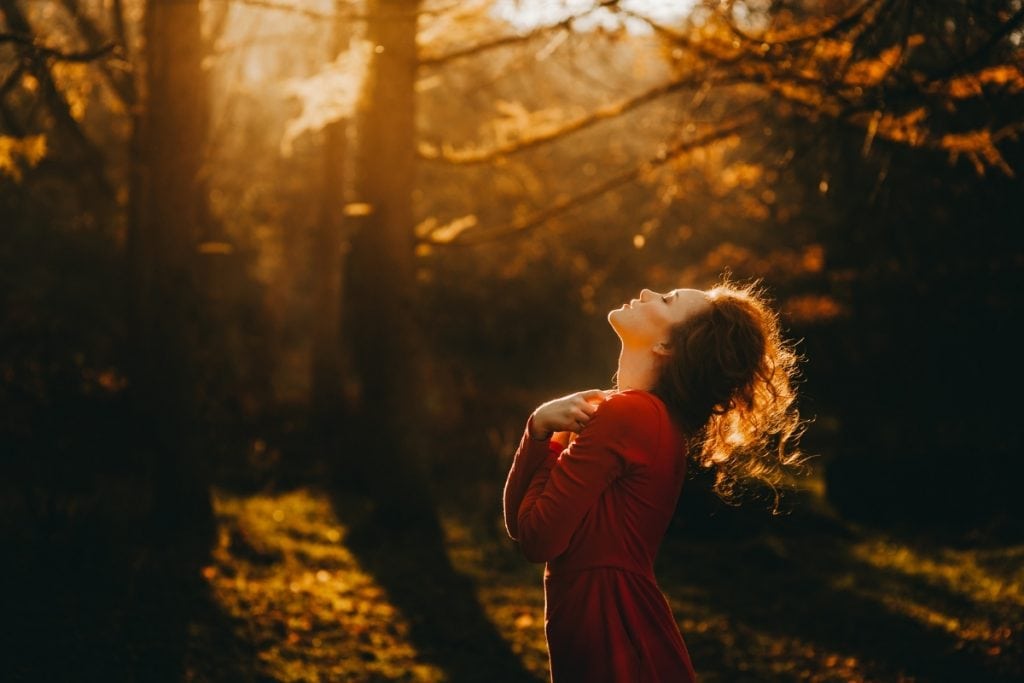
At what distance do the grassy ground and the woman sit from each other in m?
3.52

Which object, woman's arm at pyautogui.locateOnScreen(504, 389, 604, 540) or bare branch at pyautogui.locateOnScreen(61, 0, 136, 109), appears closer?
woman's arm at pyautogui.locateOnScreen(504, 389, 604, 540)

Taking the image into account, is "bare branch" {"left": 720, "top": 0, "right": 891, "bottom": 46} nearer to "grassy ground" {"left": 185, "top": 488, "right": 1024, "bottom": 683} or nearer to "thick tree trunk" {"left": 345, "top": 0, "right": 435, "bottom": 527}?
"thick tree trunk" {"left": 345, "top": 0, "right": 435, "bottom": 527}

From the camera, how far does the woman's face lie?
2.88 metres

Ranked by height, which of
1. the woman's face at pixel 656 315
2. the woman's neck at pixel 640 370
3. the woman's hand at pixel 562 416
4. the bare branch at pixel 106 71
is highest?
the bare branch at pixel 106 71

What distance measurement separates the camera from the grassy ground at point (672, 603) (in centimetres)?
609

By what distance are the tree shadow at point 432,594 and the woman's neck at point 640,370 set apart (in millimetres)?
3674

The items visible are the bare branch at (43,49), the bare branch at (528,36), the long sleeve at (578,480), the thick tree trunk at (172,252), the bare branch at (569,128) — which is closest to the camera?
the long sleeve at (578,480)

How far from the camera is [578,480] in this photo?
8.49 feet

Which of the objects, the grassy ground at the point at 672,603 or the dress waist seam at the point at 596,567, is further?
the grassy ground at the point at 672,603

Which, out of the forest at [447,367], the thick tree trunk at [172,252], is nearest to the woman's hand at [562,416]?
the forest at [447,367]

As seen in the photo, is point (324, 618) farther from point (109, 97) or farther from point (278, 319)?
point (278, 319)

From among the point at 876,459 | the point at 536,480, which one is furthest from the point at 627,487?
the point at 876,459

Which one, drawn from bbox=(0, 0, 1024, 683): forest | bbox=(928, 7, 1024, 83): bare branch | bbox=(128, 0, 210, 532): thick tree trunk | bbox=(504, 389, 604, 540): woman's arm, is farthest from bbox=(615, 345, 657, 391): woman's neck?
bbox=(128, 0, 210, 532): thick tree trunk

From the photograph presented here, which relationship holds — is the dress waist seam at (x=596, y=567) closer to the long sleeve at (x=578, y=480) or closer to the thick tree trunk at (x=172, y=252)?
the long sleeve at (x=578, y=480)
